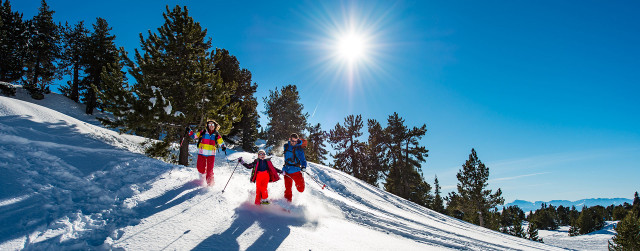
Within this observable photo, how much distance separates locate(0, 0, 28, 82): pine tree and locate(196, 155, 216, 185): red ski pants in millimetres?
41604

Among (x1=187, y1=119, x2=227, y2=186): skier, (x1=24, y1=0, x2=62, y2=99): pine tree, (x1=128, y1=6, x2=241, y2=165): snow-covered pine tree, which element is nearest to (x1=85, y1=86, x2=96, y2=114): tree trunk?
(x1=24, y1=0, x2=62, y2=99): pine tree

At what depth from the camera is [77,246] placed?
10.9ft

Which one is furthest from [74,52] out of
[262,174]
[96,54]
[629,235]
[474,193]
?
[629,235]

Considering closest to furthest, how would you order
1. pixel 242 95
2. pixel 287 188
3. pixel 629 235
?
pixel 287 188 → pixel 242 95 → pixel 629 235

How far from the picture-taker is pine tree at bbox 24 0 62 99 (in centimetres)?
3384

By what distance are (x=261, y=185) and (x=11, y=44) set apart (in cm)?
4600

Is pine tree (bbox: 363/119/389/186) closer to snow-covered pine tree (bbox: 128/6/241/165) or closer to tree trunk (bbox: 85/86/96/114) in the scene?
snow-covered pine tree (bbox: 128/6/241/165)

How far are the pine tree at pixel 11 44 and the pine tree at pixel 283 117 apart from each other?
104 ft

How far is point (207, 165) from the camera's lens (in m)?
7.95

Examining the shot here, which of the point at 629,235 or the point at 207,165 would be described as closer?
the point at 207,165

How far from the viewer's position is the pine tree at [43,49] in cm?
3384

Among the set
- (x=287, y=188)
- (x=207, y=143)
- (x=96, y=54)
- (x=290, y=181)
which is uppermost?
(x=96, y=54)

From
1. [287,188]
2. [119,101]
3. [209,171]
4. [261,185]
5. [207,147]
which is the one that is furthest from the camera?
[119,101]

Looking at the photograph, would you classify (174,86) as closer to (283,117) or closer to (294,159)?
(294,159)
